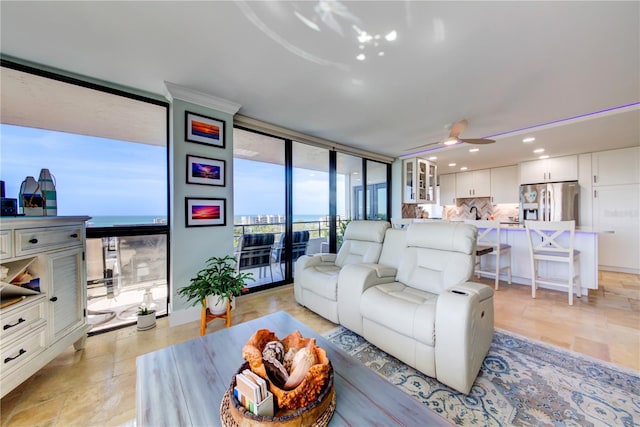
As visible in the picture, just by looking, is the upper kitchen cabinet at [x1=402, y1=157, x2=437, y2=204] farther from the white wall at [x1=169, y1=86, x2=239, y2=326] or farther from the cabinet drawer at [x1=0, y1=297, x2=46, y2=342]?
the cabinet drawer at [x1=0, y1=297, x2=46, y2=342]

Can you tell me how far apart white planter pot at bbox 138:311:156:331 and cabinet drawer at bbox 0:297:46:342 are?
877mm

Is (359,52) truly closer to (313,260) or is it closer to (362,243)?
(362,243)

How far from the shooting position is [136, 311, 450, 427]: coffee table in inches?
32.3

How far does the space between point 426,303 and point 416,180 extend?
4.14m

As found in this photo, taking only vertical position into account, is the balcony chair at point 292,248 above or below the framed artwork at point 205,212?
below

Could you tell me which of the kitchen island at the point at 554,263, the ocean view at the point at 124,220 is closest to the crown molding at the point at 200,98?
the ocean view at the point at 124,220

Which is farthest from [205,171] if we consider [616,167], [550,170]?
[616,167]

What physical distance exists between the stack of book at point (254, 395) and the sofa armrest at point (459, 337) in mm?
1133

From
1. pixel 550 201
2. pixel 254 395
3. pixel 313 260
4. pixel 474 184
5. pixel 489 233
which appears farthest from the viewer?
pixel 474 184

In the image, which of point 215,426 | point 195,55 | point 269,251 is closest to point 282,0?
point 195,55

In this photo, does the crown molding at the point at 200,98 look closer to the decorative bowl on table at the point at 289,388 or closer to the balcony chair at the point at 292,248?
the balcony chair at the point at 292,248

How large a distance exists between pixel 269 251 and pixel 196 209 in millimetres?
1336

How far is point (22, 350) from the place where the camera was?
134cm

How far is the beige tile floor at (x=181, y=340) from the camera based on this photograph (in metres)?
1.36
